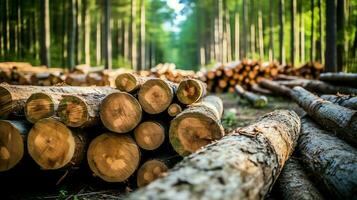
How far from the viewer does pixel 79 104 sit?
12.5 ft

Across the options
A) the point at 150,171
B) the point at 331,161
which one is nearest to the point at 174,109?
the point at 150,171

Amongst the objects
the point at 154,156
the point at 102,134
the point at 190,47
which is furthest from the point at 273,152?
the point at 190,47

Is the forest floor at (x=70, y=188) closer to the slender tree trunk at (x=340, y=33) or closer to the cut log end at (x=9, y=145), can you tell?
the cut log end at (x=9, y=145)

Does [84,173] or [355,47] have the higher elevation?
[355,47]

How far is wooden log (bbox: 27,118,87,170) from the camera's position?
12.5 feet

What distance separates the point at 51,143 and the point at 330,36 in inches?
359

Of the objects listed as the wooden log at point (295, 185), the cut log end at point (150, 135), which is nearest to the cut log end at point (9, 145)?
the cut log end at point (150, 135)

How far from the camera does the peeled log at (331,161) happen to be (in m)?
3.05

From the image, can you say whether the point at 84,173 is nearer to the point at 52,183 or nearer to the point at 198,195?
the point at 52,183

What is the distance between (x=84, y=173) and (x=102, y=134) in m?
0.73

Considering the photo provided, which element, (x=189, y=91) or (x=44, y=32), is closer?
(x=189, y=91)

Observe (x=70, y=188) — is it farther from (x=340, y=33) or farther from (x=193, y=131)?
(x=340, y=33)

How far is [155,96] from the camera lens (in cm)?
418

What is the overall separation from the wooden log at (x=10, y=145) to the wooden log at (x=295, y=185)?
8.68 feet
